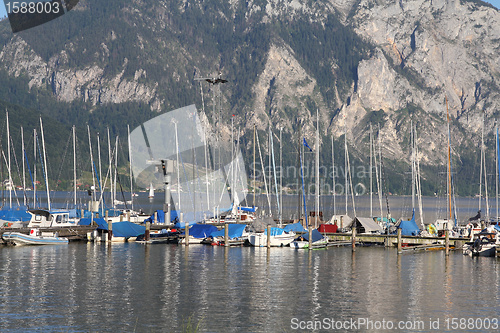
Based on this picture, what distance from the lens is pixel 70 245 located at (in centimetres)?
8562

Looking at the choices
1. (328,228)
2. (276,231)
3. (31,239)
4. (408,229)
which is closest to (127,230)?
(31,239)

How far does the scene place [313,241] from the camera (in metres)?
84.2

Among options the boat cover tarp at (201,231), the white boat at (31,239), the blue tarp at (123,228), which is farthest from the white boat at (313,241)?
the white boat at (31,239)

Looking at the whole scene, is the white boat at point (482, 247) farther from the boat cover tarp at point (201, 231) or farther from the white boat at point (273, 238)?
the boat cover tarp at point (201, 231)

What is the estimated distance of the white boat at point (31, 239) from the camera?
82.8 meters

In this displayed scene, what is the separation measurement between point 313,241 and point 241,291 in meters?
33.0

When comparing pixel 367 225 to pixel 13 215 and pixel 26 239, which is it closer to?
pixel 26 239

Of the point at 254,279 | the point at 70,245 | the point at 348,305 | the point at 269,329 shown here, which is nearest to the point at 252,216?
the point at 70,245

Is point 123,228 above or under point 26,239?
above

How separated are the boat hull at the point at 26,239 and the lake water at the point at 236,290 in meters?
2.15

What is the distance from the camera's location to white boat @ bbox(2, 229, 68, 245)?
3258 inches

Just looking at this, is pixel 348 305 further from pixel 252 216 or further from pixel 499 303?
pixel 252 216

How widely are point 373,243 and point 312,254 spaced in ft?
46.5

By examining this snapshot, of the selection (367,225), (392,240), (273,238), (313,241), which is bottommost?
(392,240)
